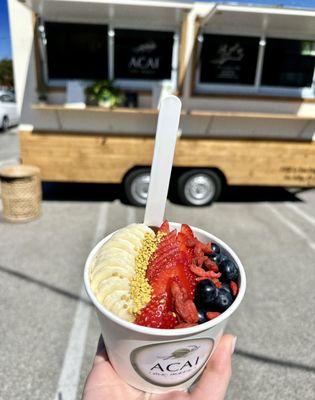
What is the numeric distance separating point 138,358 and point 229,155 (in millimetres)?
5279

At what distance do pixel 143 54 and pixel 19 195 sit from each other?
344 cm

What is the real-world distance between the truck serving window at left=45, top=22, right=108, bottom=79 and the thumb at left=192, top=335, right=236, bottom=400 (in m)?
5.83

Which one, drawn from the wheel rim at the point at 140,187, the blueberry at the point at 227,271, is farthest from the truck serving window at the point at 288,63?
→ the blueberry at the point at 227,271

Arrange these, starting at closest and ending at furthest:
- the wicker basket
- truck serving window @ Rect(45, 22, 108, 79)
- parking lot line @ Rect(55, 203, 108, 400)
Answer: parking lot line @ Rect(55, 203, 108, 400)
the wicker basket
truck serving window @ Rect(45, 22, 108, 79)

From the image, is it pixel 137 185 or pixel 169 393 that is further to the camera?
pixel 137 185

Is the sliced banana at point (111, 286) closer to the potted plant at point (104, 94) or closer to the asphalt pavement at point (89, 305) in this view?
the asphalt pavement at point (89, 305)

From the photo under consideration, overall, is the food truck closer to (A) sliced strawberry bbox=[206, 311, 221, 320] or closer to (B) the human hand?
(B) the human hand

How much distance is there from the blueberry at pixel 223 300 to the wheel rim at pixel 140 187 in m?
4.89

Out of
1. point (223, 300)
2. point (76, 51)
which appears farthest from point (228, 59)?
point (223, 300)

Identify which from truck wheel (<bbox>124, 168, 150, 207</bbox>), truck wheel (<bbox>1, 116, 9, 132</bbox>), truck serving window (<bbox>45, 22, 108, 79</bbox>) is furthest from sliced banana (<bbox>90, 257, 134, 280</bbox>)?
truck wheel (<bbox>1, 116, 9, 132</bbox>)

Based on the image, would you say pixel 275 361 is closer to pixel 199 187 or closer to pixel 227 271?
pixel 227 271

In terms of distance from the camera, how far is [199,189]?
653cm

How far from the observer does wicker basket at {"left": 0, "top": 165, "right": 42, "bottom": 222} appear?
18.2 feet

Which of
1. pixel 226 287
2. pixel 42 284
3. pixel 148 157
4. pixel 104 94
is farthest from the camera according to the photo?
pixel 148 157
